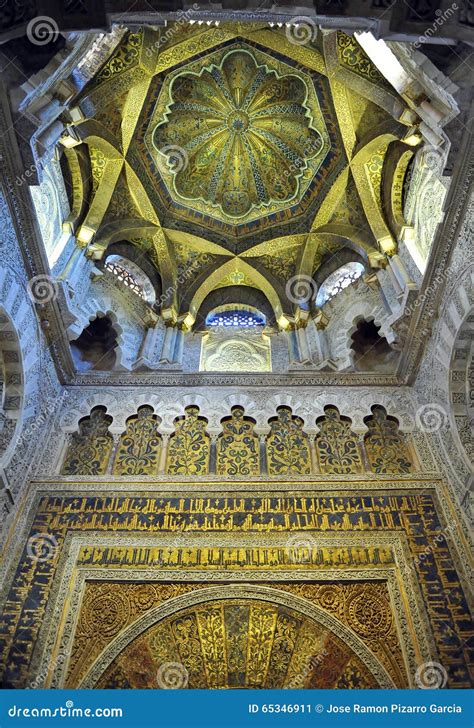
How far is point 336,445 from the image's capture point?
771 centimetres

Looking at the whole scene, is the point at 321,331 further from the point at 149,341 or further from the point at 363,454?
the point at 149,341

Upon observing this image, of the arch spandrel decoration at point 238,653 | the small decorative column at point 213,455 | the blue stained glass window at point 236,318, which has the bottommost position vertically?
the arch spandrel decoration at point 238,653

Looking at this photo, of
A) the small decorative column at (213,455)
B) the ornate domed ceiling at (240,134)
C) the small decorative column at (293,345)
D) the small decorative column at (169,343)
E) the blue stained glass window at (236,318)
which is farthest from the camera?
the blue stained glass window at (236,318)

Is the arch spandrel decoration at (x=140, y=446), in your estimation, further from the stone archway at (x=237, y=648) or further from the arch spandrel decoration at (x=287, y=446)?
the stone archway at (x=237, y=648)

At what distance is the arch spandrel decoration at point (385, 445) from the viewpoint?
746cm

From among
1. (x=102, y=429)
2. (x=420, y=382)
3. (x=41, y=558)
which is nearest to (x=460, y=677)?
(x=420, y=382)

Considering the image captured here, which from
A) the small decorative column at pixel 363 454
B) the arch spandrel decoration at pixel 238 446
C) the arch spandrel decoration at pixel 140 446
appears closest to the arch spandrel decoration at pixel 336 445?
the small decorative column at pixel 363 454

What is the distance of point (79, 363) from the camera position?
891 centimetres

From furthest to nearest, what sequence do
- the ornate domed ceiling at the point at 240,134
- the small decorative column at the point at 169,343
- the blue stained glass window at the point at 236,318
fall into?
the blue stained glass window at the point at 236,318
the ornate domed ceiling at the point at 240,134
the small decorative column at the point at 169,343

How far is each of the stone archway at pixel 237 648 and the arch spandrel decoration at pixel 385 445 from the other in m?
2.44

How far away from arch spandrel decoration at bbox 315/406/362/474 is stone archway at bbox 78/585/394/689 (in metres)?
2.11

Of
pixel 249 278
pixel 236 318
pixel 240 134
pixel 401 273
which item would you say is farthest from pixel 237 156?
pixel 401 273

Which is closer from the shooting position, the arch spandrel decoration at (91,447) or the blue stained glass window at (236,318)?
the arch spandrel decoration at (91,447)

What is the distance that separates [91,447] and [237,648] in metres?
3.53
